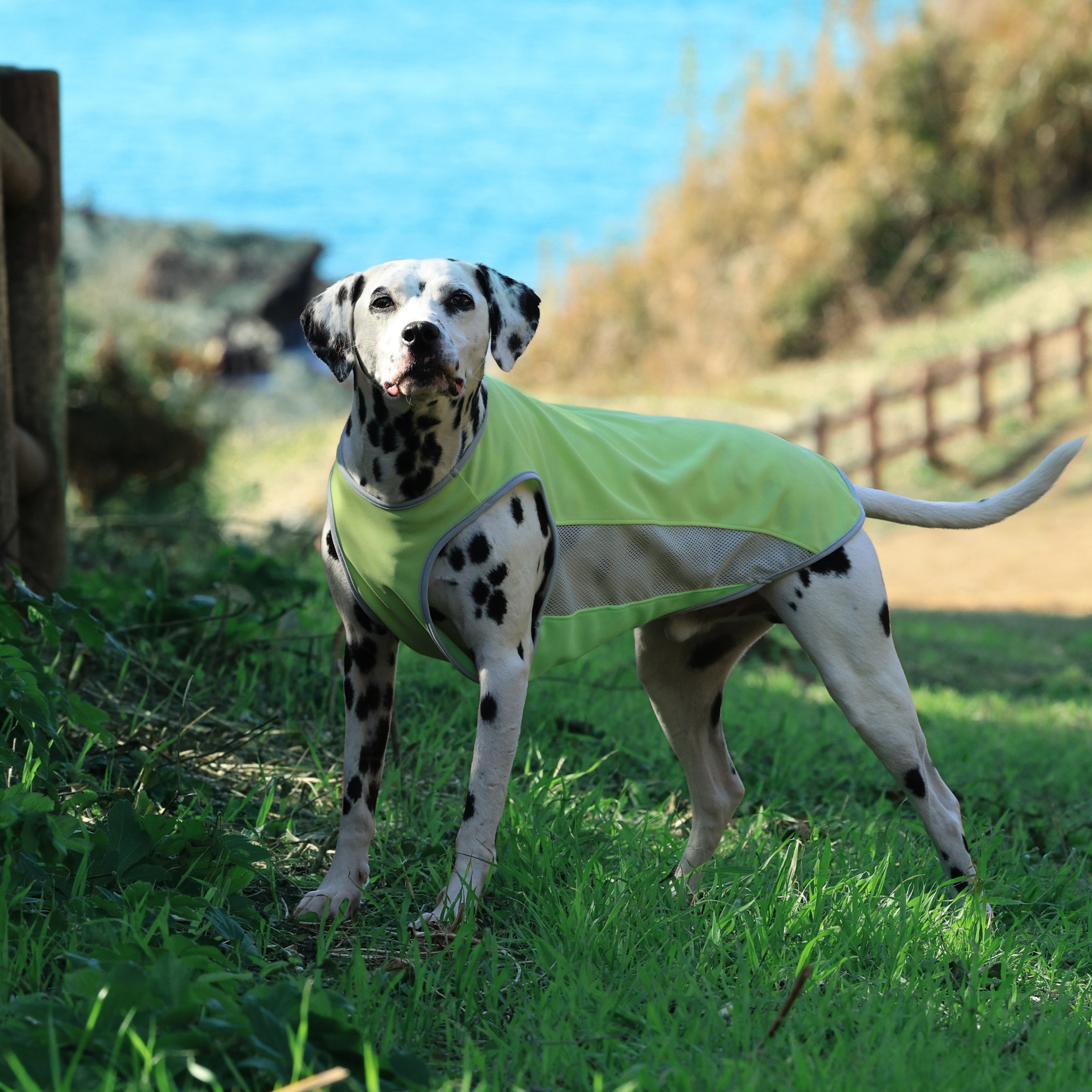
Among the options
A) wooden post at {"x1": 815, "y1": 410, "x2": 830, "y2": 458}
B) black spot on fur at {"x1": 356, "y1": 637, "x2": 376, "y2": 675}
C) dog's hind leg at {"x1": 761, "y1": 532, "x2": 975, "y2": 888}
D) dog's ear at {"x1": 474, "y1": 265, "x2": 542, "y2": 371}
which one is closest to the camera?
dog's ear at {"x1": 474, "y1": 265, "x2": 542, "y2": 371}

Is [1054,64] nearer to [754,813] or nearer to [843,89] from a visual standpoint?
[843,89]

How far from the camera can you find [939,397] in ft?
62.6

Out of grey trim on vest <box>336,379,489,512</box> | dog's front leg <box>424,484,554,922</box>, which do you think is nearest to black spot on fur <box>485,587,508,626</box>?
dog's front leg <box>424,484,554,922</box>

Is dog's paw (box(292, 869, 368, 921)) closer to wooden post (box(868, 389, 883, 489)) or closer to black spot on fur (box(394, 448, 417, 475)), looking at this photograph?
black spot on fur (box(394, 448, 417, 475))

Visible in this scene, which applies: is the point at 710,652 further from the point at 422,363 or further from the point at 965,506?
the point at 422,363

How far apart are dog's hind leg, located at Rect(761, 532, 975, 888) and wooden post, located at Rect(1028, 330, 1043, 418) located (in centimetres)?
1611

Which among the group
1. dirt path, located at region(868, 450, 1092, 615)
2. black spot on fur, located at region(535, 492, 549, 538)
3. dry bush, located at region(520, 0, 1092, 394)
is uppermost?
dry bush, located at region(520, 0, 1092, 394)

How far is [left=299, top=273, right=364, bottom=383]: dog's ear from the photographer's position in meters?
2.89

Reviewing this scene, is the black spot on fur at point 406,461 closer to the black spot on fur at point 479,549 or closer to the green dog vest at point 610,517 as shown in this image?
the green dog vest at point 610,517

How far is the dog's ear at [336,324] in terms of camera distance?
9.50 ft

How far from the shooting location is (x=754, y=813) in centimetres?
408

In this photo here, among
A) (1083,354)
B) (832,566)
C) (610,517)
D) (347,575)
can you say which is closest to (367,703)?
(347,575)

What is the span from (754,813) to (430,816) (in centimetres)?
124

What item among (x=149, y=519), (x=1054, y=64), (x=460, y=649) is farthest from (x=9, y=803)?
(x=1054, y=64)
